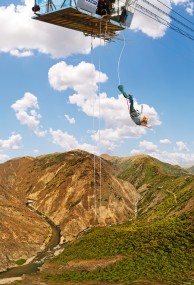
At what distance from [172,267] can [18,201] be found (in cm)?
6838

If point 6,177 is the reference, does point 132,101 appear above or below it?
above

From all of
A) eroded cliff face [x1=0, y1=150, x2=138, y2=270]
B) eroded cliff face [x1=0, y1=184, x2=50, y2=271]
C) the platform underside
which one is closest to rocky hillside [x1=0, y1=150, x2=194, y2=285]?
eroded cliff face [x1=0, y1=150, x2=138, y2=270]

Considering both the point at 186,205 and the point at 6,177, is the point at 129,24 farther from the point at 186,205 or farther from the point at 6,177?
the point at 6,177

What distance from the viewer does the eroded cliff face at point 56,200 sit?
304ft

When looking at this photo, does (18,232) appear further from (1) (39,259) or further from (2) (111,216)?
(2) (111,216)

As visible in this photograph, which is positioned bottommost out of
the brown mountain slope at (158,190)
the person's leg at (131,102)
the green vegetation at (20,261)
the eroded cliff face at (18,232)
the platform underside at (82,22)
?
the green vegetation at (20,261)

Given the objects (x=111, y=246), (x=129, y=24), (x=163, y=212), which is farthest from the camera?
(x=163, y=212)

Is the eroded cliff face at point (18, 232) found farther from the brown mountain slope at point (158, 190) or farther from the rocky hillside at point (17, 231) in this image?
the brown mountain slope at point (158, 190)

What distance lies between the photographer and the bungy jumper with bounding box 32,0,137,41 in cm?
2519

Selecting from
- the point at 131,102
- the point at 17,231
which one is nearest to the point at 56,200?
the point at 17,231

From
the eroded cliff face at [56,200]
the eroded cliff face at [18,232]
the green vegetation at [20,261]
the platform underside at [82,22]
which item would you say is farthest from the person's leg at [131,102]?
the green vegetation at [20,261]

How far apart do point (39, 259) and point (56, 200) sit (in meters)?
38.1

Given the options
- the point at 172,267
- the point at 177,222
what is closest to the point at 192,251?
the point at 172,267

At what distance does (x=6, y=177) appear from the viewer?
147m
